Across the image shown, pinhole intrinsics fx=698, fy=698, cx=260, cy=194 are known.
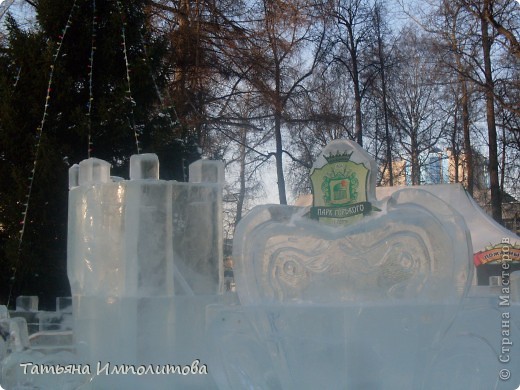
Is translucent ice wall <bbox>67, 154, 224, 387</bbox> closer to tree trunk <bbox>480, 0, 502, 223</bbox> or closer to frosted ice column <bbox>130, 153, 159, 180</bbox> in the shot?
frosted ice column <bbox>130, 153, 159, 180</bbox>

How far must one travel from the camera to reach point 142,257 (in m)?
5.26

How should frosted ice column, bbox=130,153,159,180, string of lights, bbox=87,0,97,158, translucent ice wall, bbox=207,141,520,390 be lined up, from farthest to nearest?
string of lights, bbox=87,0,97,158, frosted ice column, bbox=130,153,159,180, translucent ice wall, bbox=207,141,520,390

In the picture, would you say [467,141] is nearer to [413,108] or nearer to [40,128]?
[413,108]

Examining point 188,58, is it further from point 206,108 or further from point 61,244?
point 61,244

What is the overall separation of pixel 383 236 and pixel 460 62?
1168 centimetres

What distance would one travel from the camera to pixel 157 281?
17.2 ft

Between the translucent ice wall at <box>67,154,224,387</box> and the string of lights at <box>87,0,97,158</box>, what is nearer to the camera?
the translucent ice wall at <box>67,154,224,387</box>

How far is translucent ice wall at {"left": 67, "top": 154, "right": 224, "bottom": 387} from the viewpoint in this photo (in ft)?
17.1

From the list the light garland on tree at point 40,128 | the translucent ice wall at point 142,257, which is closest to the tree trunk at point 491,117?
the light garland on tree at point 40,128

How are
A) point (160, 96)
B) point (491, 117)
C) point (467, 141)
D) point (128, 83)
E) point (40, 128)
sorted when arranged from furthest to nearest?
1. point (467, 141)
2. point (491, 117)
3. point (160, 96)
4. point (128, 83)
5. point (40, 128)

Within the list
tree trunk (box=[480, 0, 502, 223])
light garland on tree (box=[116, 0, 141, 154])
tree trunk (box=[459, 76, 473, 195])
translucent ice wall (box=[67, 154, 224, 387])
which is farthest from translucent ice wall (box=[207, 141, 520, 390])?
tree trunk (box=[459, 76, 473, 195])

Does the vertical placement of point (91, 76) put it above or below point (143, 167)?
above

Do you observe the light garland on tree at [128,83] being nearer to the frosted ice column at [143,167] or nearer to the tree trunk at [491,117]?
the frosted ice column at [143,167]

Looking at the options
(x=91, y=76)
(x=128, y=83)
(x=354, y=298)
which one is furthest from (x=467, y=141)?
(x=354, y=298)
